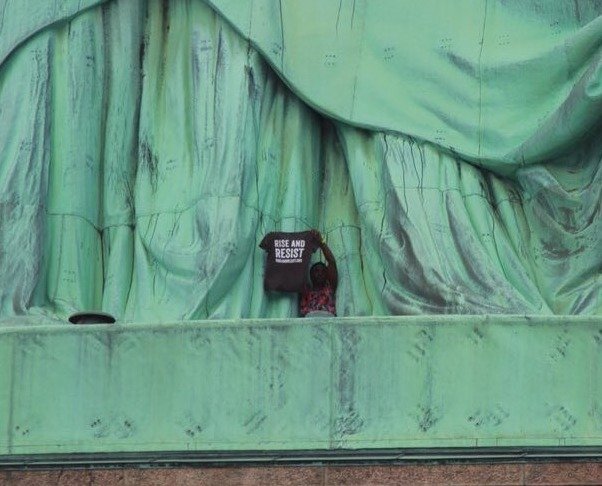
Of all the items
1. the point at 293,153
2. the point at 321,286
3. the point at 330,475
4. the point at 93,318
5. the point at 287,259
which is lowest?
the point at 330,475

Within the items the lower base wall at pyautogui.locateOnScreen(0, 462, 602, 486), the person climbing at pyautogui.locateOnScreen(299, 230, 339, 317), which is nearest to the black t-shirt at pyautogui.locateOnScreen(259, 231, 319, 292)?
the person climbing at pyautogui.locateOnScreen(299, 230, 339, 317)

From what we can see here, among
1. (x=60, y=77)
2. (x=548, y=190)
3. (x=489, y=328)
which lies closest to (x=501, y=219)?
(x=548, y=190)

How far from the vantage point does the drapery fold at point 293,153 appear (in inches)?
510

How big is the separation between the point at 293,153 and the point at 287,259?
61 cm

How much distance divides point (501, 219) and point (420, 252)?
523 mm

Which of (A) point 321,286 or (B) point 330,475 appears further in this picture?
(A) point 321,286

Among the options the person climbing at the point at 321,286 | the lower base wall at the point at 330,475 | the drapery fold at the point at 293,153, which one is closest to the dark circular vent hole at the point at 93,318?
the drapery fold at the point at 293,153

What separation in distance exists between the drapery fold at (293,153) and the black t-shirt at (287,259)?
0.23 feet

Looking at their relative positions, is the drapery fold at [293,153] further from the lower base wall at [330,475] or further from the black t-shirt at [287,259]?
the lower base wall at [330,475]

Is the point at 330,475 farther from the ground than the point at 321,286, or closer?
closer

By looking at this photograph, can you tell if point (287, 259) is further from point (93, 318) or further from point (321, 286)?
point (93, 318)

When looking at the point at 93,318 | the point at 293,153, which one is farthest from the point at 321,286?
the point at 93,318

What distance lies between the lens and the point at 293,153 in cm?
1345

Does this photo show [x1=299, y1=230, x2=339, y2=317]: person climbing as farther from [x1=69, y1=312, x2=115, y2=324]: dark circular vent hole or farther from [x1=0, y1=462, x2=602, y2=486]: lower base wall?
[x1=0, y1=462, x2=602, y2=486]: lower base wall
